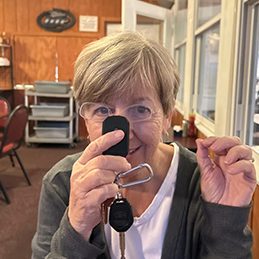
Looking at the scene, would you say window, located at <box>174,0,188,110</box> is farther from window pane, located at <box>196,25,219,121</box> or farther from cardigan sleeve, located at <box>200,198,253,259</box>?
cardigan sleeve, located at <box>200,198,253,259</box>

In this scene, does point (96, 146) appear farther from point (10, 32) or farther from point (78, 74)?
point (10, 32)

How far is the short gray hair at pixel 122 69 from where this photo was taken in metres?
0.77

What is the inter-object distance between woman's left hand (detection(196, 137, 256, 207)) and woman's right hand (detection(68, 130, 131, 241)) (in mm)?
241

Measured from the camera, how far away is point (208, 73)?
2627 mm

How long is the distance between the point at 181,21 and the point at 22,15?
10.1 ft

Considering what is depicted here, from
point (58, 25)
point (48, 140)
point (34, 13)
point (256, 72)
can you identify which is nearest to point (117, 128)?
point (256, 72)

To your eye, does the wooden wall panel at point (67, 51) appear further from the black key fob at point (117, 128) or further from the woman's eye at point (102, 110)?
the black key fob at point (117, 128)

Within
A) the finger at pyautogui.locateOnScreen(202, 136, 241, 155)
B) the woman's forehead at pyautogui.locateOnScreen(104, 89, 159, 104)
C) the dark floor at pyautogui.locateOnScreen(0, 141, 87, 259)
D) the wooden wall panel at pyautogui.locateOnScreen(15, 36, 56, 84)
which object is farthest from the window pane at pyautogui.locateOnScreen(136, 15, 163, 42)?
the finger at pyautogui.locateOnScreen(202, 136, 241, 155)

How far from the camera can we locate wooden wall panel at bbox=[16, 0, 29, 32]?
534cm

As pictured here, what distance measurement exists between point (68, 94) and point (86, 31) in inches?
52.1

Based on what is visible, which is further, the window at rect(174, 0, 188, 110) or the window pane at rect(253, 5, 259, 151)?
the window at rect(174, 0, 188, 110)

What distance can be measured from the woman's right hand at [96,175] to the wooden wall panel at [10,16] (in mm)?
5485

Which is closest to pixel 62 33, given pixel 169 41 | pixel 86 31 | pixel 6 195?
pixel 86 31

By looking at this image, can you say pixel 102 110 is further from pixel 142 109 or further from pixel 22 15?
pixel 22 15
